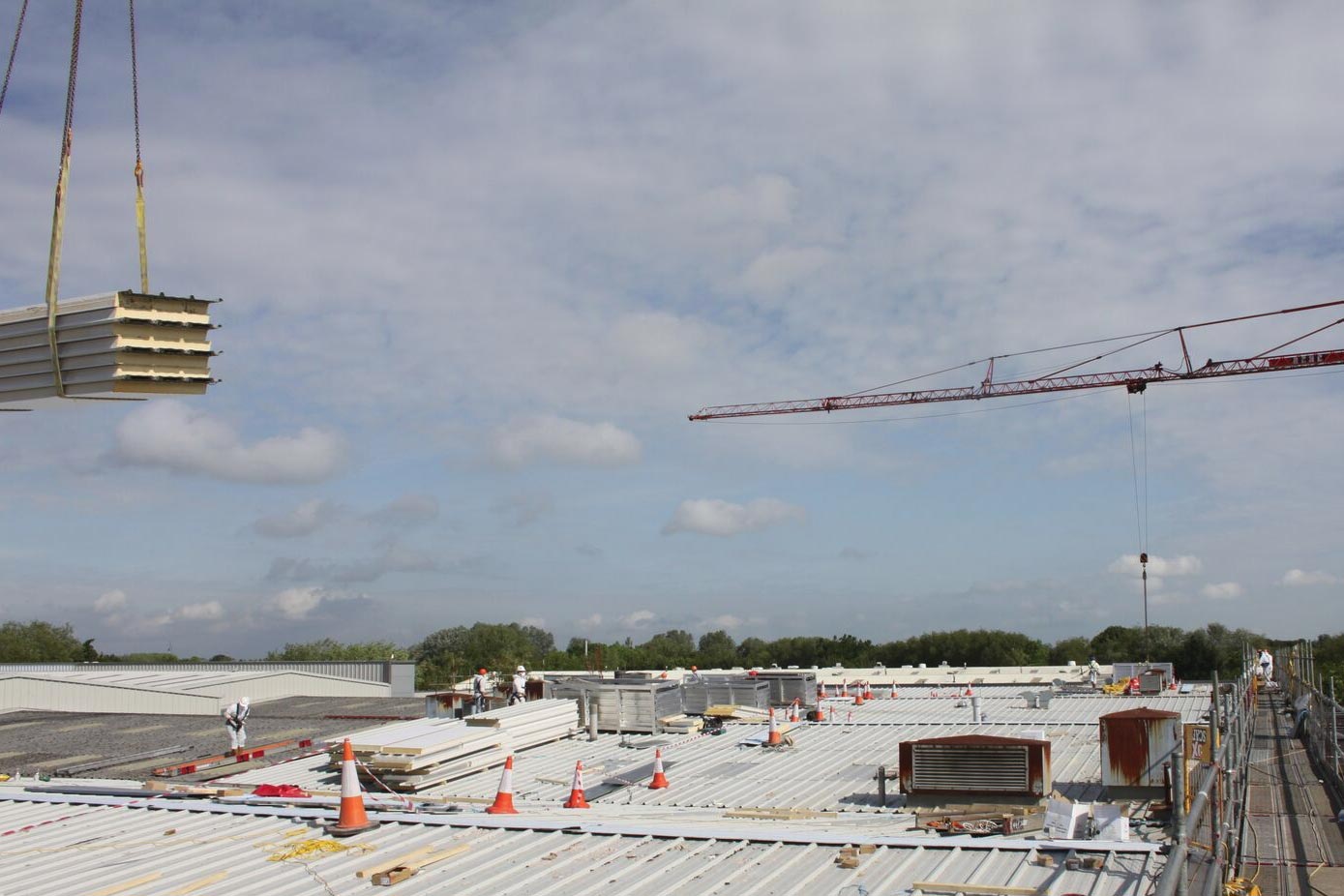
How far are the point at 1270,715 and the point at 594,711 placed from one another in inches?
924

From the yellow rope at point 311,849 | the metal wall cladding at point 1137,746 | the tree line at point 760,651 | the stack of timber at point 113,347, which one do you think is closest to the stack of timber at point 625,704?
the metal wall cladding at point 1137,746

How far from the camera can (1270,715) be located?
35375 mm

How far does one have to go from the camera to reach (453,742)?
20172mm

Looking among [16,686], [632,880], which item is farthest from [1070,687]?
[16,686]

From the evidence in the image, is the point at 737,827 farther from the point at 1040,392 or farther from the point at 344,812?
the point at 1040,392

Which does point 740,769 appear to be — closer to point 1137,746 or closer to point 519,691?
point 1137,746

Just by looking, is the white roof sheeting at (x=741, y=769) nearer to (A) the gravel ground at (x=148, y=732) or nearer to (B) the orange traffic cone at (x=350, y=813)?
(B) the orange traffic cone at (x=350, y=813)

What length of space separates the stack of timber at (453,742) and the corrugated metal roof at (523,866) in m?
5.44

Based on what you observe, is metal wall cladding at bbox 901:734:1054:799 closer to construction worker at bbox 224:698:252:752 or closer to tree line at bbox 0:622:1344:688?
construction worker at bbox 224:698:252:752

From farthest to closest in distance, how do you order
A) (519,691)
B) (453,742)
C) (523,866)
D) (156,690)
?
(156,690), (519,691), (453,742), (523,866)

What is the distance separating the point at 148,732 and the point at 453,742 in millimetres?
16847

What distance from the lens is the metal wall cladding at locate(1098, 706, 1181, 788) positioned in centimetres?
1535

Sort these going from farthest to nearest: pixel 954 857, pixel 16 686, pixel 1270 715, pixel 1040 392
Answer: pixel 1040 392 < pixel 16 686 < pixel 1270 715 < pixel 954 857

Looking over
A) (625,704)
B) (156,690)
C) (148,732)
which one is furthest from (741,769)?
(156,690)
